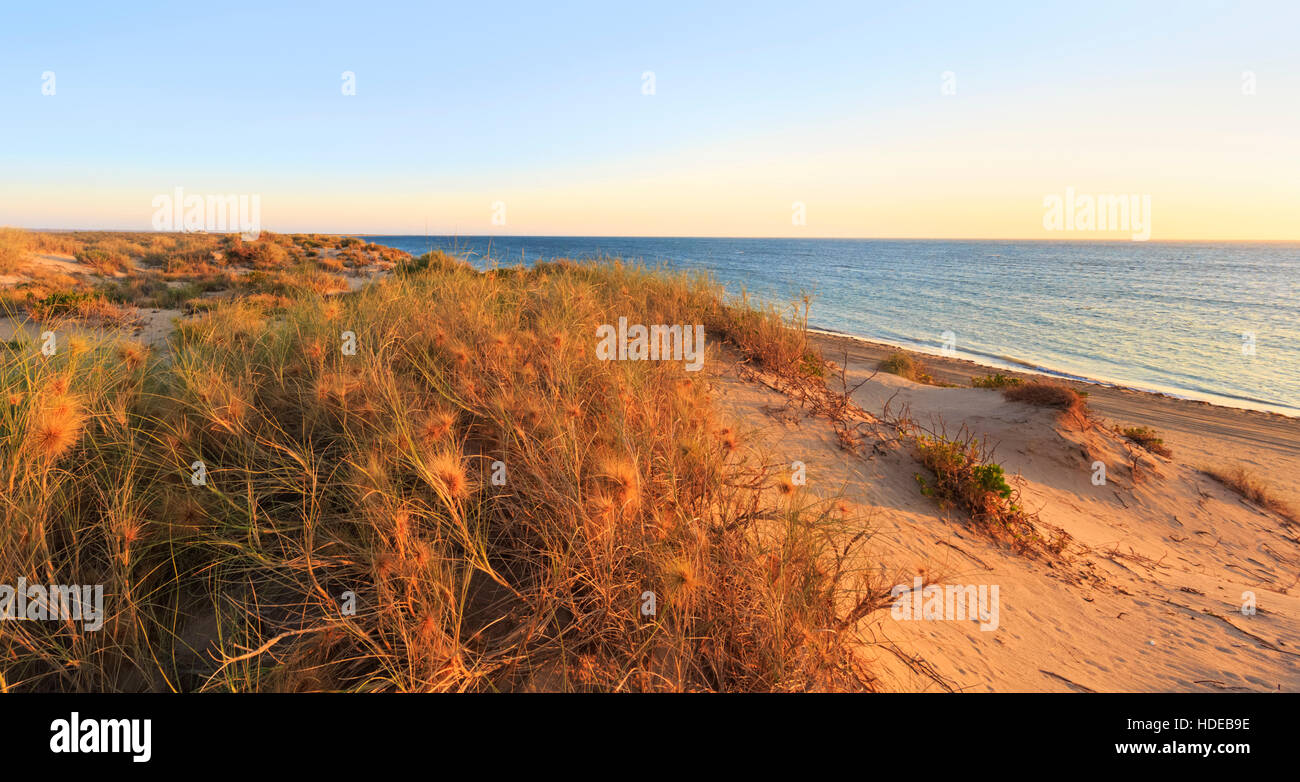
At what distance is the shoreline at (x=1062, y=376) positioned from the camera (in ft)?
44.2

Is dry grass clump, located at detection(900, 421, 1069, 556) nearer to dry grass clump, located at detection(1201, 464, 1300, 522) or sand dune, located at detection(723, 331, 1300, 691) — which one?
sand dune, located at detection(723, 331, 1300, 691)

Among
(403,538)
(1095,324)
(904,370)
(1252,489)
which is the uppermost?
(1095,324)

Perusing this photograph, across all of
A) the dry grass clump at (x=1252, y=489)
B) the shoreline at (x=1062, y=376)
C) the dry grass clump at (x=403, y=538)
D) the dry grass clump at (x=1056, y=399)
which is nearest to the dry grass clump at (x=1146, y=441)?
the dry grass clump at (x=1252, y=489)

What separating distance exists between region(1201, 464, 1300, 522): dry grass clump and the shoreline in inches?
245

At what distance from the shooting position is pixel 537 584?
8.07 ft

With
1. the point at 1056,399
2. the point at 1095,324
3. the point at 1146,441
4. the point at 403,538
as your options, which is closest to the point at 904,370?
the point at 1056,399

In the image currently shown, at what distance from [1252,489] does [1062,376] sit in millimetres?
9218

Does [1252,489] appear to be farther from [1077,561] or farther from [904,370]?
[904,370]

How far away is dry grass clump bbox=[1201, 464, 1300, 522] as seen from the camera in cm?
754

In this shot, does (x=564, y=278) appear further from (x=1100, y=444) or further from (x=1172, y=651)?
(x=1100, y=444)

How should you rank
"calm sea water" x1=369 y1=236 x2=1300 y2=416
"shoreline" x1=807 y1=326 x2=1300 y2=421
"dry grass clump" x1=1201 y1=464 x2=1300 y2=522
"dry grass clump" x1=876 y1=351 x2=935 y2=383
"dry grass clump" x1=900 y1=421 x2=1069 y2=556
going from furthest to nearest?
"calm sea water" x1=369 y1=236 x2=1300 y2=416, "shoreline" x1=807 y1=326 x2=1300 y2=421, "dry grass clump" x1=876 y1=351 x2=935 y2=383, "dry grass clump" x1=1201 y1=464 x2=1300 y2=522, "dry grass clump" x1=900 y1=421 x2=1069 y2=556

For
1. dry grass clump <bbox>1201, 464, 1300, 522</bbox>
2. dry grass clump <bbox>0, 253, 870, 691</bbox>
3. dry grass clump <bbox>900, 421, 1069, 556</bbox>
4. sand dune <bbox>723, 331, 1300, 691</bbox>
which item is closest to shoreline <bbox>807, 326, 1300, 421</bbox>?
sand dune <bbox>723, 331, 1300, 691</bbox>

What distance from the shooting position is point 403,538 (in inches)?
87.0
